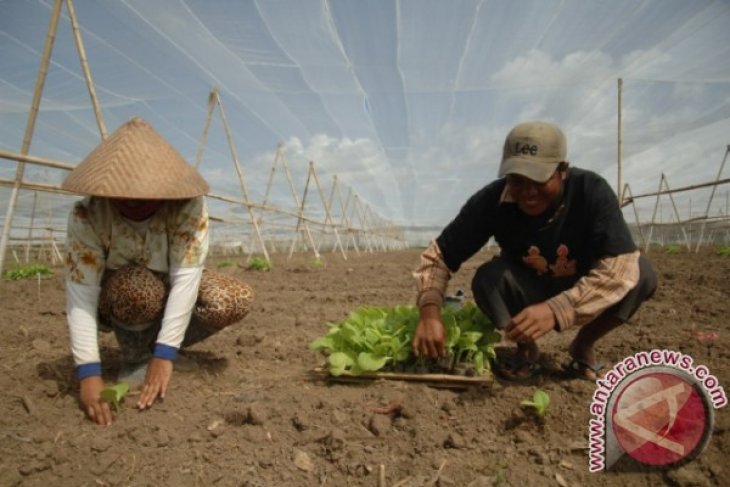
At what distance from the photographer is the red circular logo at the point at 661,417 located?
142cm

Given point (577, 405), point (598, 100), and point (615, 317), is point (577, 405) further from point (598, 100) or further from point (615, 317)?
point (598, 100)

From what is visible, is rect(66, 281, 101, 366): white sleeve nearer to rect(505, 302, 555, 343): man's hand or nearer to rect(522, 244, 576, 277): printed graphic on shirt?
rect(505, 302, 555, 343): man's hand

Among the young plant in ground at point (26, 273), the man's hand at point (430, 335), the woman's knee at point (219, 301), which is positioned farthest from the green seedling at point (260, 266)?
the man's hand at point (430, 335)

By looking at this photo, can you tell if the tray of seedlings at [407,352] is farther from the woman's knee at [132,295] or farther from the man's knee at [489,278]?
the woman's knee at [132,295]

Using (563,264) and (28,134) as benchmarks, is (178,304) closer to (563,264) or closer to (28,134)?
(563,264)

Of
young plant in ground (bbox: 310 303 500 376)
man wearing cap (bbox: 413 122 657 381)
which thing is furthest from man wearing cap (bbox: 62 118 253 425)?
man wearing cap (bbox: 413 122 657 381)

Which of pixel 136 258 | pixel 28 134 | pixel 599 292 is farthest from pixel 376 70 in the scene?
pixel 599 292

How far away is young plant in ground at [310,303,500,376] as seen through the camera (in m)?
2.28

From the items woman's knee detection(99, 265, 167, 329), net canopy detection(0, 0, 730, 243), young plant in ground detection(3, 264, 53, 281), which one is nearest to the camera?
woman's knee detection(99, 265, 167, 329)

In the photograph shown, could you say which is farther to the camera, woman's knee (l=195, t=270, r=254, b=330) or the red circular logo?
woman's knee (l=195, t=270, r=254, b=330)

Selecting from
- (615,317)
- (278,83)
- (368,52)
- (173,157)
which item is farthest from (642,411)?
(278,83)

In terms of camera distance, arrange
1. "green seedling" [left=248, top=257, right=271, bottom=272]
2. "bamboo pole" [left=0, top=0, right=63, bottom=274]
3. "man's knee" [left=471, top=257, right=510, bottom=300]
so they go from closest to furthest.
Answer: "man's knee" [left=471, top=257, right=510, bottom=300], "bamboo pole" [left=0, top=0, right=63, bottom=274], "green seedling" [left=248, top=257, right=271, bottom=272]

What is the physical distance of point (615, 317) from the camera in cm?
219

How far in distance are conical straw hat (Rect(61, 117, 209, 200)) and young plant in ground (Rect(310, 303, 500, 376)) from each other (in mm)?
1052
